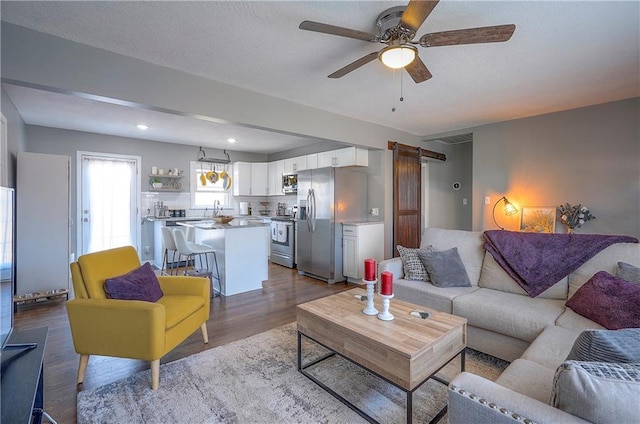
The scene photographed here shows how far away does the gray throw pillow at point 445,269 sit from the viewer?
109 inches

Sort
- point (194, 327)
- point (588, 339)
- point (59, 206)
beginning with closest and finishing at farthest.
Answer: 1. point (588, 339)
2. point (194, 327)
3. point (59, 206)

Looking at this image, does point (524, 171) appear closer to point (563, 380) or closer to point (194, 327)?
point (563, 380)

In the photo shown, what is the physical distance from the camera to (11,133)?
11.9 feet

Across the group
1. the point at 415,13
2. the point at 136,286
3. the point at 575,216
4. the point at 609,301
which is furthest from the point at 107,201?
the point at 575,216

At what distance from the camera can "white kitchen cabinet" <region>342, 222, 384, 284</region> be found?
4523mm

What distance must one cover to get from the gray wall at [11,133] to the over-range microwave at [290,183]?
4086 millimetres

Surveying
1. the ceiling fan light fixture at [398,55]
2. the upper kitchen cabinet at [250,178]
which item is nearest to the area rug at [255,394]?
the ceiling fan light fixture at [398,55]

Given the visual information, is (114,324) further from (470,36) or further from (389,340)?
(470,36)

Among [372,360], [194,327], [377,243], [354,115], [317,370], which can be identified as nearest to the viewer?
[372,360]

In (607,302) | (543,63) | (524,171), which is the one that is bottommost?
(607,302)

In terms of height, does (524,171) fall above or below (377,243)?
above

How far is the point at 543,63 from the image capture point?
266 centimetres

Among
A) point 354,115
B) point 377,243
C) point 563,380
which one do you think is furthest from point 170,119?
point 563,380

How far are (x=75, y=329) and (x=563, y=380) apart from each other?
104 inches
